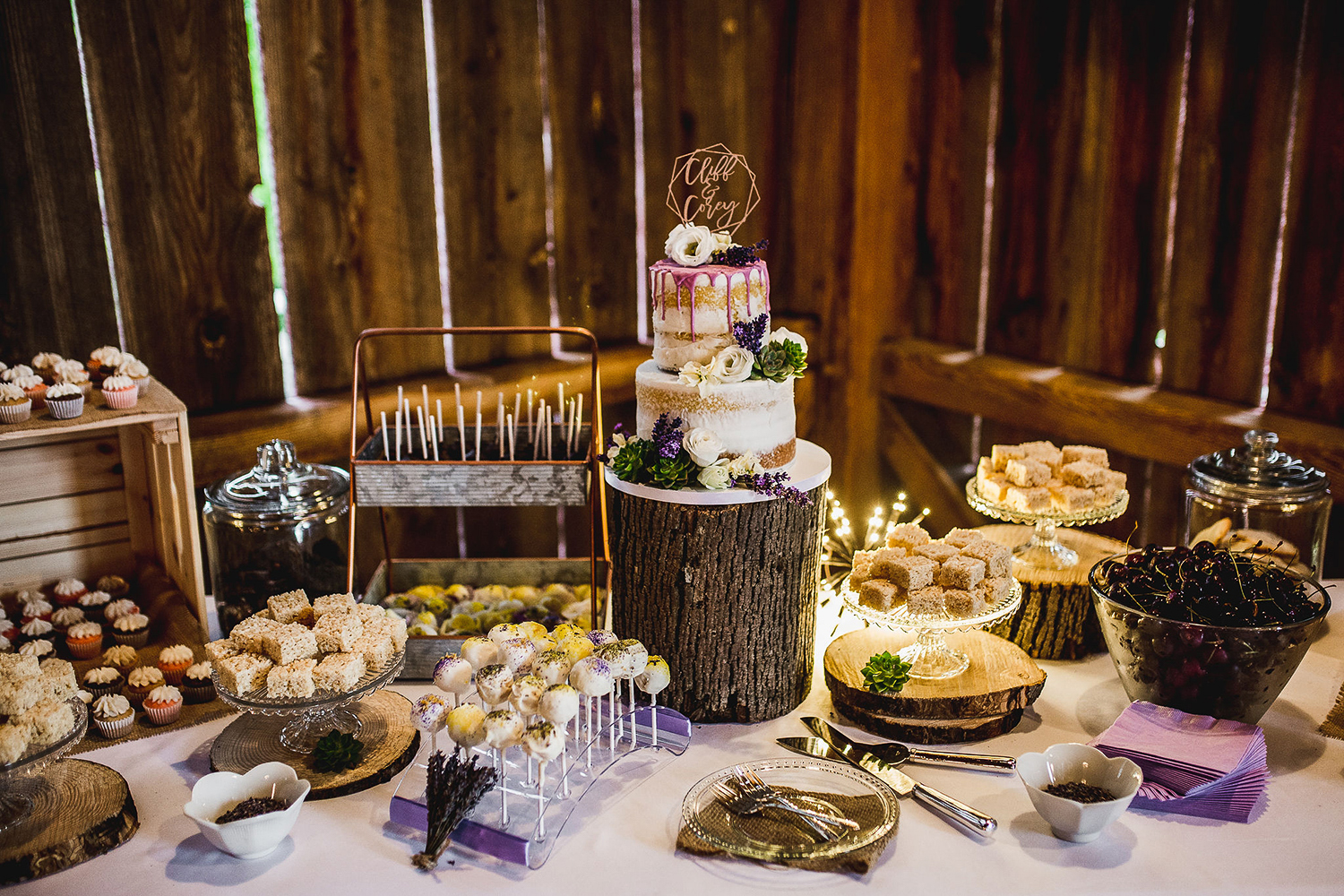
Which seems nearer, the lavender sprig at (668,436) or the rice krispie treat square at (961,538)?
the lavender sprig at (668,436)

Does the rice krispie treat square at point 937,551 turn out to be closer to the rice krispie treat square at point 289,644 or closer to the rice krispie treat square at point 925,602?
the rice krispie treat square at point 925,602

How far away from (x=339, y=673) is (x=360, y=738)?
0.24 meters

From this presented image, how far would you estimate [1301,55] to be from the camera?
9.02 ft

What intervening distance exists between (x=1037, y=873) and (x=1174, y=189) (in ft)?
7.36

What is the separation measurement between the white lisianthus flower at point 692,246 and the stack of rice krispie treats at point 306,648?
2.59 feet

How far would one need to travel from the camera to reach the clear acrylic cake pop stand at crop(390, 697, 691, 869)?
1615mm

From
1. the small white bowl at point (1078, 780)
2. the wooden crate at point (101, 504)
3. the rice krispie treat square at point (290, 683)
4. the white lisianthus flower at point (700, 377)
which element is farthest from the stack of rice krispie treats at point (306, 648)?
the small white bowl at point (1078, 780)

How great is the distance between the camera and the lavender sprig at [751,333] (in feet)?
6.15

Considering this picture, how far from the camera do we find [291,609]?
6.05 ft

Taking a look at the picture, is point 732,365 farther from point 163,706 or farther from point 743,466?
point 163,706

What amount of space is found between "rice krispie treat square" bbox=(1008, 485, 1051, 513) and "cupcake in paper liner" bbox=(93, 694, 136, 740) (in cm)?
178

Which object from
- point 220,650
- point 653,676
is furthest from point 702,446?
point 220,650

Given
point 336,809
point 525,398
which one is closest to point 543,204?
point 525,398

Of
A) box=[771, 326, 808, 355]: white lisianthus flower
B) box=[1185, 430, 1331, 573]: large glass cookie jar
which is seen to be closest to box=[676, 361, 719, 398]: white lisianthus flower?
box=[771, 326, 808, 355]: white lisianthus flower
